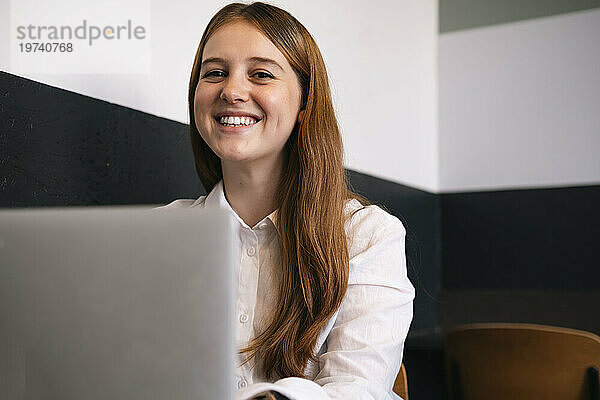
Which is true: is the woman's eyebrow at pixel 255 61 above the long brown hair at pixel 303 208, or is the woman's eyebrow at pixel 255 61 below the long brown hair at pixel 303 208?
above

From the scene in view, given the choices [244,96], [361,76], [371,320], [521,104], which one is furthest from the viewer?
[521,104]

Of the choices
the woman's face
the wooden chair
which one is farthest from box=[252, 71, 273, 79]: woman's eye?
the wooden chair


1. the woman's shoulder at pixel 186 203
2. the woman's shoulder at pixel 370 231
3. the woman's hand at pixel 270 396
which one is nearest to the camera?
the woman's hand at pixel 270 396

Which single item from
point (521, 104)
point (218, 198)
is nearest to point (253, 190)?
point (218, 198)

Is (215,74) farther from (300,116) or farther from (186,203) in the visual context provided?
(186,203)

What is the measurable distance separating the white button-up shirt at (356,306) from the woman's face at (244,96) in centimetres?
13

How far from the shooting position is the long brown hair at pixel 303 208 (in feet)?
4.11

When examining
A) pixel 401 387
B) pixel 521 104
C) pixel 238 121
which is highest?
pixel 521 104

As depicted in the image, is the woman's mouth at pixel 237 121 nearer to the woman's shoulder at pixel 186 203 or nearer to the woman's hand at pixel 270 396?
the woman's shoulder at pixel 186 203

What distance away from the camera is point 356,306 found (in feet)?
4.17

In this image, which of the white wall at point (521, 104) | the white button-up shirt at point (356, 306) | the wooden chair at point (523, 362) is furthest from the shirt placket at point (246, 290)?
the white wall at point (521, 104)

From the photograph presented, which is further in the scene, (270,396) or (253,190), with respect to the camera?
(253,190)

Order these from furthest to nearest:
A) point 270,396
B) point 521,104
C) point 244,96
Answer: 1. point 521,104
2. point 244,96
3. point 270,396

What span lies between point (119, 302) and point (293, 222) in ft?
2.45
